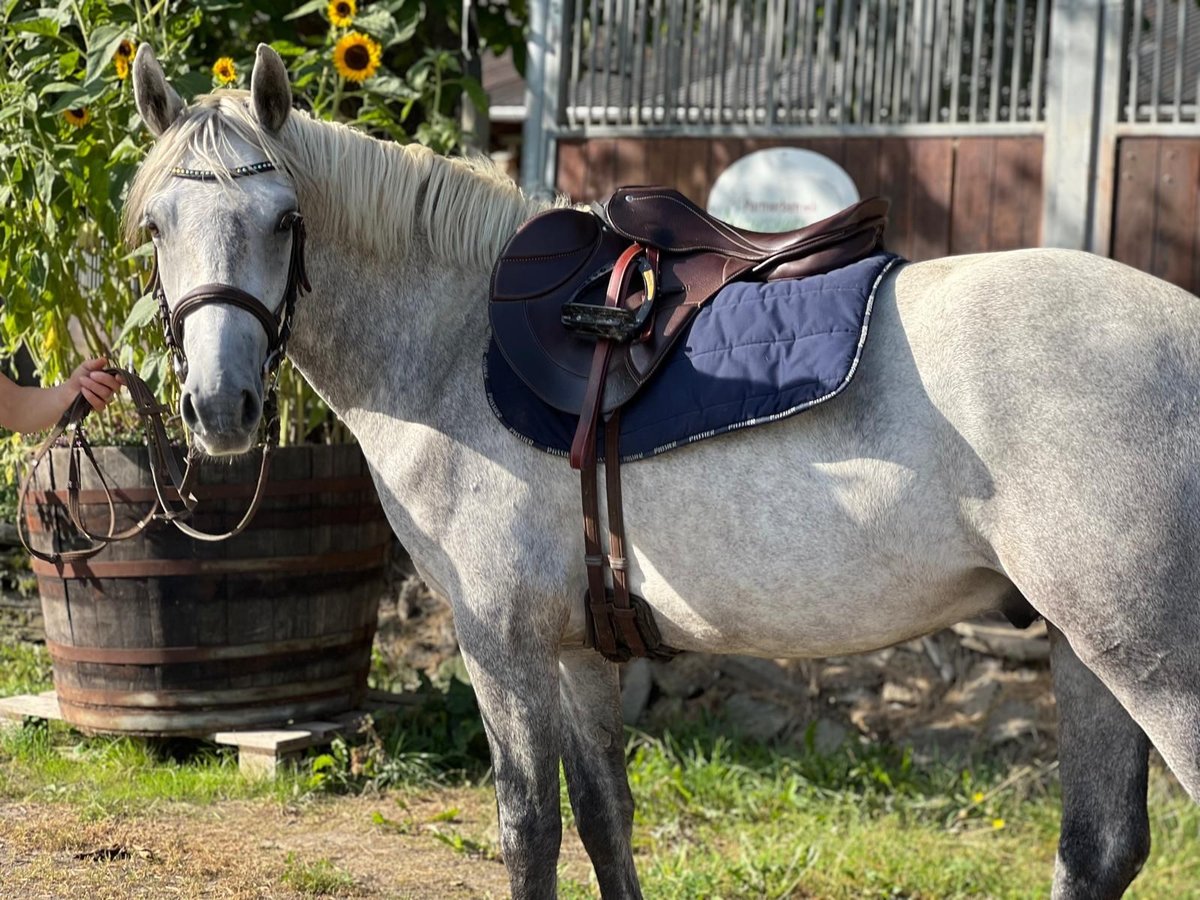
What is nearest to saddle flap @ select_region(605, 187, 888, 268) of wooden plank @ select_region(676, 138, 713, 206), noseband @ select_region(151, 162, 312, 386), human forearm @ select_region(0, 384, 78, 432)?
noseband @ select_region(151, 162, 312, 386)

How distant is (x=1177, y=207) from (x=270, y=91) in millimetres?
3169

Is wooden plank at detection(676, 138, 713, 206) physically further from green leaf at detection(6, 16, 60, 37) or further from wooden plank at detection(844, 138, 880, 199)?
green leaf at detection(6, 16, 60, 37)

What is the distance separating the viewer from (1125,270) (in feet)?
7.93

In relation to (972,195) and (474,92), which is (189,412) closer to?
(474,92)

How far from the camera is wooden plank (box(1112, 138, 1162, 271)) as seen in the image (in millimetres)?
4328

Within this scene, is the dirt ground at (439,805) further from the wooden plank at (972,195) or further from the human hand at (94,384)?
the wooden plank at (972,195)

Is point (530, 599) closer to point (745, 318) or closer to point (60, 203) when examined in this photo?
point (745, 318)

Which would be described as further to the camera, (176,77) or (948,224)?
(948,224)

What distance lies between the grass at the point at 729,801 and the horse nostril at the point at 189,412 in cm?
170

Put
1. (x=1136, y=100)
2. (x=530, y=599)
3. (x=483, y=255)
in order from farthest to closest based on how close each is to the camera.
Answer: (x=1136, y=100), (x=483, y=255), (x=530, y=599)

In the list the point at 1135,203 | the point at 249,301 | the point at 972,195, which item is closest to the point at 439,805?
the point at 249,301

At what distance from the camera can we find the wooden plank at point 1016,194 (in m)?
4.50

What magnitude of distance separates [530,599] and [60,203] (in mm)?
2470

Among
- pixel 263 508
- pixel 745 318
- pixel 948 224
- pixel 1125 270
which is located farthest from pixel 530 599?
pixel 948 224
